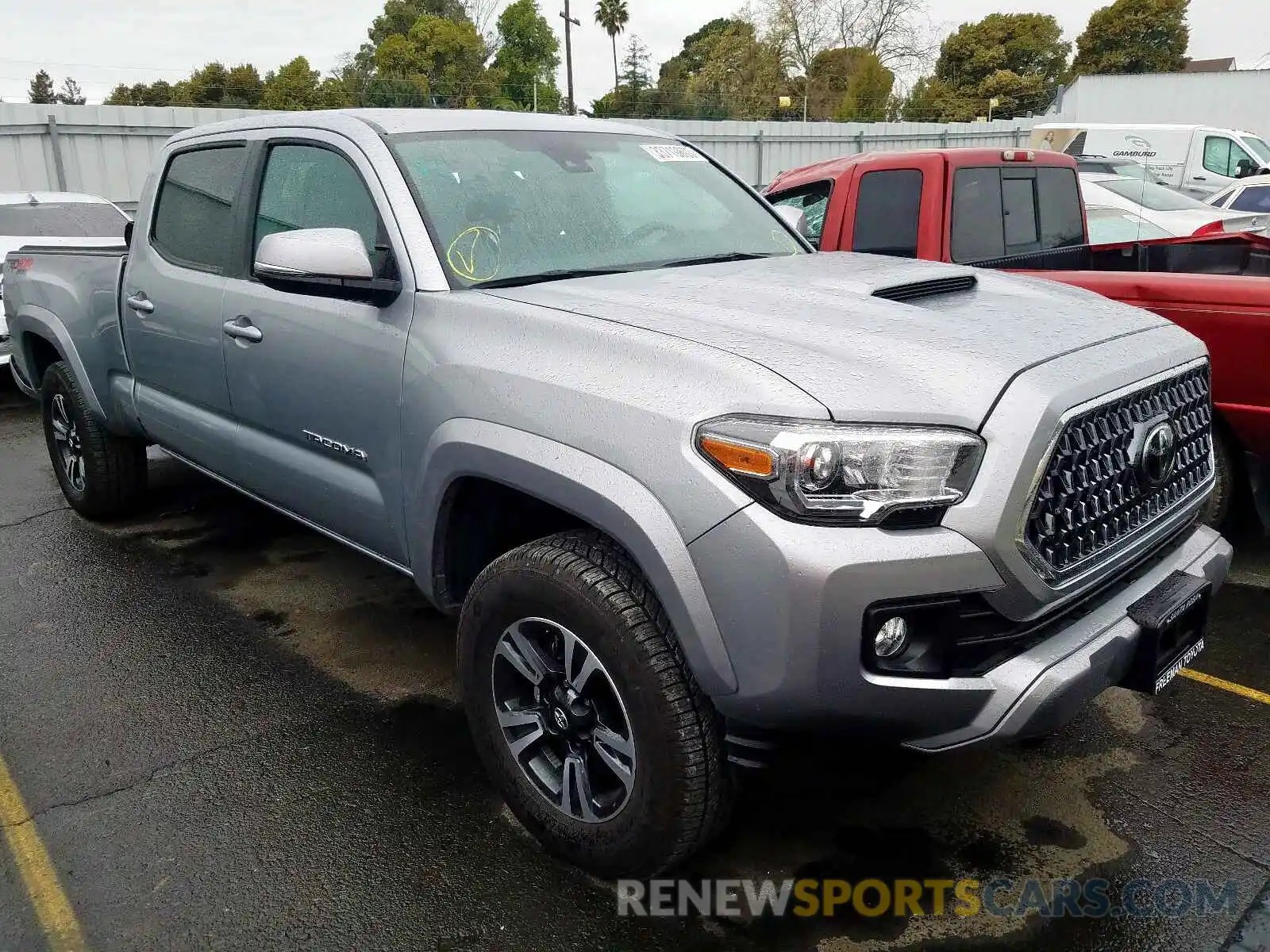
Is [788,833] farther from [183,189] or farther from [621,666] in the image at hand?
[183,189]

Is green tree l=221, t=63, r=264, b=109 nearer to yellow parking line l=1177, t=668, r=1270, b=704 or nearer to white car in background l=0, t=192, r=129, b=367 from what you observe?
white car in background l=0, t=192, r=129, b=367

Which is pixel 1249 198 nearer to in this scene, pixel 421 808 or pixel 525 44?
pixel 421 808

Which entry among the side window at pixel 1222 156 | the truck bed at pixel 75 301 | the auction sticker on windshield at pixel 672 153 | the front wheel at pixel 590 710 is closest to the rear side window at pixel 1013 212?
the auction sticker on windshield at pixel 672 153

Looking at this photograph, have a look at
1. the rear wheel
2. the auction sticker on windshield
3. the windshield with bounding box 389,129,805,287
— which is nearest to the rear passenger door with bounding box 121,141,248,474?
the rear wheel

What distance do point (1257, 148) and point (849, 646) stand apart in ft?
71.8

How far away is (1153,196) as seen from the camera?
40.2ft

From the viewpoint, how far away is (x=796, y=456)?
1.99m

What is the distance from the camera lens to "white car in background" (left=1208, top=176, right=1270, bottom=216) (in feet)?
45.1

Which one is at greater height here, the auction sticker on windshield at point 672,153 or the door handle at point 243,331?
the auction sticker on windshield at point 672,153

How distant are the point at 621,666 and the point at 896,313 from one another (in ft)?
3.56

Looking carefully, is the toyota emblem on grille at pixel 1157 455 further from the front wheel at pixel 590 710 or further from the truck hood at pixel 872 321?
the front wheel at pixel 590 710

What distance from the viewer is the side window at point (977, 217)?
18.0 feet

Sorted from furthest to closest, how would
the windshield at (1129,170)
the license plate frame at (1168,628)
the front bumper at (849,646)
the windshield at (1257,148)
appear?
the windshield at (1257,148), the windshield at (1129,170), the license plate frame at (1168,628), the front bumper at (849,646)

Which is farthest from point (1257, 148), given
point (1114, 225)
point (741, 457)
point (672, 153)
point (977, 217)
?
point (741, 457)
